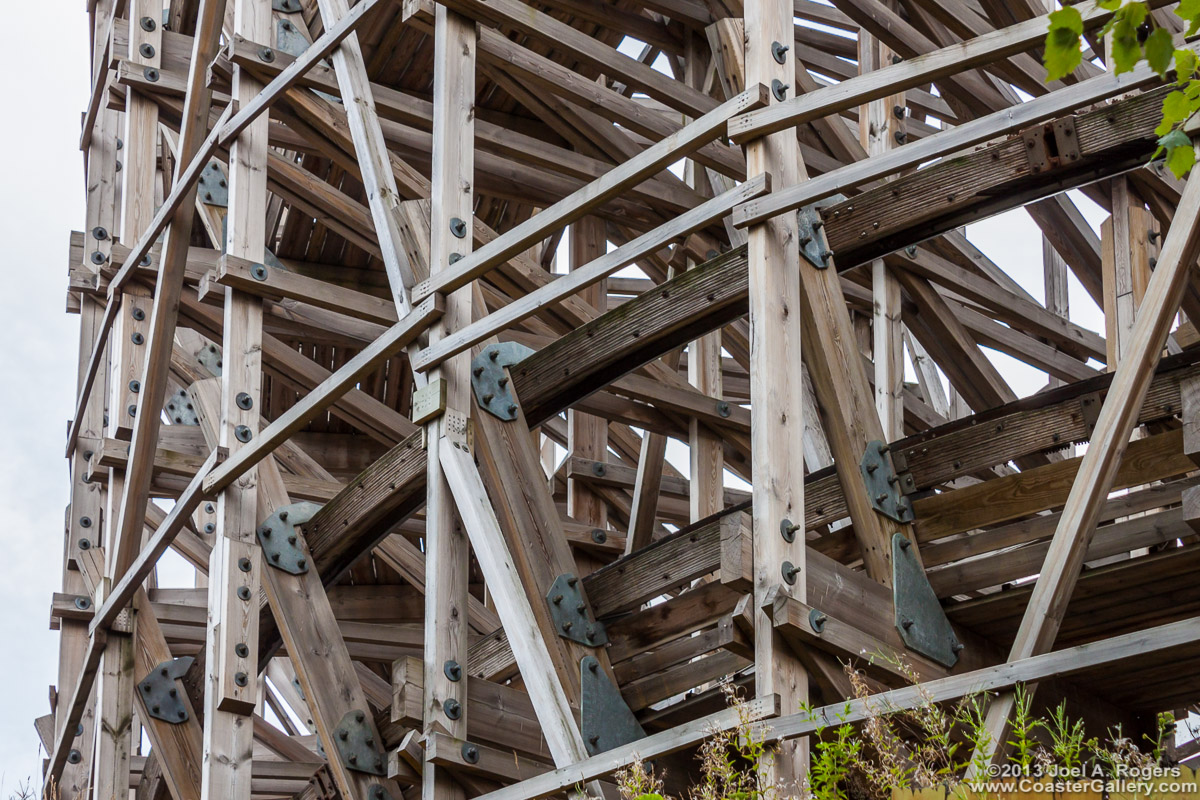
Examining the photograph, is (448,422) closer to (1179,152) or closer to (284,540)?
(284,540)

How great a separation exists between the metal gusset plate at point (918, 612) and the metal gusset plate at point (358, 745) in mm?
2931

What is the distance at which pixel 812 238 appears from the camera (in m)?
7.45

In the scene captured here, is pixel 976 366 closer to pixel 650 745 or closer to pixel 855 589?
pixel 855 589

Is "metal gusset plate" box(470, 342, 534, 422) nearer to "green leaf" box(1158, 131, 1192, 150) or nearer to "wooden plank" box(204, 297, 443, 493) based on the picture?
"wooden plank" box(204, 297, 443, 493)

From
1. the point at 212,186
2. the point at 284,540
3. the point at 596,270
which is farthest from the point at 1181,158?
the point at 212,186

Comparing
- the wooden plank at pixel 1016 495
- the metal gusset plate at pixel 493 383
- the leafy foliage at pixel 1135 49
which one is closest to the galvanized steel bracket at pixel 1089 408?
the wooden plank at pixel 1016 495

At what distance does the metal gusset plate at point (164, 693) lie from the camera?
10.5 metres

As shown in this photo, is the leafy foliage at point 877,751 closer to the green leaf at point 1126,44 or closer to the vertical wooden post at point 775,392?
the vertical wooden post at point 775,392

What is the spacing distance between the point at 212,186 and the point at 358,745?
3.98 metres

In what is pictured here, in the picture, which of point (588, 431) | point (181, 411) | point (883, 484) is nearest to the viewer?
point (883, 484)

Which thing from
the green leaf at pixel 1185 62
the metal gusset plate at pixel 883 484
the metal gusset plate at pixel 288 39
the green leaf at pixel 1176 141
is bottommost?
the green leaf at pixel 1176 141

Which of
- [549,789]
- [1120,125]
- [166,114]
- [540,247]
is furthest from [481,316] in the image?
[540,247]

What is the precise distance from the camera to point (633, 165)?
771 centimetres

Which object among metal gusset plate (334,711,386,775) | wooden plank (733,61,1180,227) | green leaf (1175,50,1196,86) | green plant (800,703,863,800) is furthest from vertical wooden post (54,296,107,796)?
green leaf (1175,50,1196,86)
